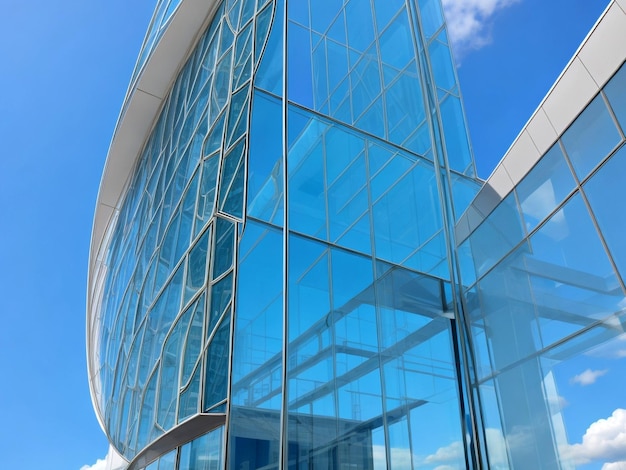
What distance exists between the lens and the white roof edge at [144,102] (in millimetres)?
20125

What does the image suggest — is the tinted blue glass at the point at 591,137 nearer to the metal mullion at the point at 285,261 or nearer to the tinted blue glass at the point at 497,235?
the tinted blue glass at the point at 497,235

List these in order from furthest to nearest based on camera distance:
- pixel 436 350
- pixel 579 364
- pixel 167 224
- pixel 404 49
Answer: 1. pixel 167 224
2. pixel 404 49
3. pixel 436 350
4. pixel 579 364

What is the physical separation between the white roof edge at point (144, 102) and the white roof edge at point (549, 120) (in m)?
12.4

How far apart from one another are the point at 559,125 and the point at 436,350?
451 cm

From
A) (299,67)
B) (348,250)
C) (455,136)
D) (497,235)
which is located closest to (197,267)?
(348,250)

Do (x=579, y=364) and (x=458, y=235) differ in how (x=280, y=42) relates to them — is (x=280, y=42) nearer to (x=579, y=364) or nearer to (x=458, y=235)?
(x=458, y=235)

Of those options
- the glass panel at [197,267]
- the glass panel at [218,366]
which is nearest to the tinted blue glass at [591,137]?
the glass panel at [218,366]

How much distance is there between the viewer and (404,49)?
13.5 meters

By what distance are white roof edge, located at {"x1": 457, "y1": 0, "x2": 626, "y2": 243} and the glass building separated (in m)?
0.03

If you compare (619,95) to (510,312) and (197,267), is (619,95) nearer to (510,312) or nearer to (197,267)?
(510,312)

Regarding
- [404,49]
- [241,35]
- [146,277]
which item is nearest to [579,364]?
[404,49]

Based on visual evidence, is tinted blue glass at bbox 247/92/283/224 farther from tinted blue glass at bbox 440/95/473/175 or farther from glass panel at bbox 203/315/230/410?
tinted blue glass at bbox 440/95/473/175

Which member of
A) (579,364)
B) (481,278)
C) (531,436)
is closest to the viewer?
(579,364)

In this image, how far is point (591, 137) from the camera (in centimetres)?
866
